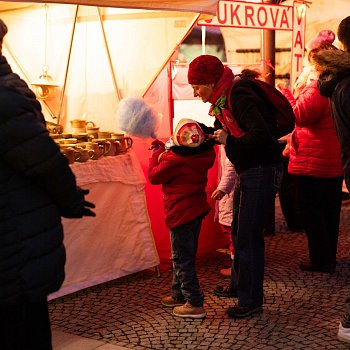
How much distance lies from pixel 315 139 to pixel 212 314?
5.50ft

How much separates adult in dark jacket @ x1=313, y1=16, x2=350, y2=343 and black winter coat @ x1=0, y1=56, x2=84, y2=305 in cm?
175

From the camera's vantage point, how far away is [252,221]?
14.2 feet

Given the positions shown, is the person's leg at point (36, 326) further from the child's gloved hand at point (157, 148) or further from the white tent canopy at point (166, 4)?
the white tent canopy at point (166, 4)

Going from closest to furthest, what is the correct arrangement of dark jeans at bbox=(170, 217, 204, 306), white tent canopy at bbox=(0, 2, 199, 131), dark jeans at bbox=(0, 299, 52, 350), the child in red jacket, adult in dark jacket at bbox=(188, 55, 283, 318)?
dark jeans at bbox=(0, 299, 52, 350) → adult in dark jacket at bbox=(188, 55, 283, 318) → the child in red jacket → dark jeans at bbox=(170, 217, 204, 306) → white tent canopy at bbox=(0, 2, 199, 131)

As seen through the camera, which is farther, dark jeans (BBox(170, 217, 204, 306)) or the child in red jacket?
dark jeans (BBox(170, 217, 204, 306))

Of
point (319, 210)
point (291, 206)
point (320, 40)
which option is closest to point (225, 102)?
point (320, 40)

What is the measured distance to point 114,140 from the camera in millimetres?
5242

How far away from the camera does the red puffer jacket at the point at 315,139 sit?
5285mm

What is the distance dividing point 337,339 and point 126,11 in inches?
122

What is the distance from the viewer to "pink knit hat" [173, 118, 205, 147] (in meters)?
4.22

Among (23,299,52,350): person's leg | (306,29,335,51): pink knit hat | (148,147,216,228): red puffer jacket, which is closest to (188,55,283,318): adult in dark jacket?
(148,147,216,228): red puffer jacket

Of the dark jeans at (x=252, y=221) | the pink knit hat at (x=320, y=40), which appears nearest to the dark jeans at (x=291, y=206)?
the pink knit hat at (x=320, y=40)

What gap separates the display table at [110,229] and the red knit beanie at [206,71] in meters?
1.15

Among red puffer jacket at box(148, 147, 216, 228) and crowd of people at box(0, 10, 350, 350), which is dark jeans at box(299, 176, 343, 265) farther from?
red puffer jacket at box(148, 147, 216, 228)
